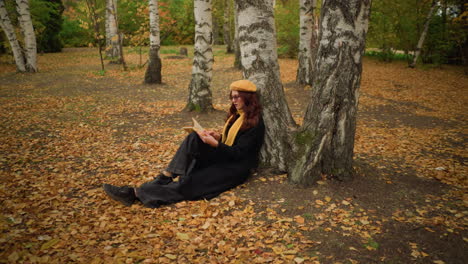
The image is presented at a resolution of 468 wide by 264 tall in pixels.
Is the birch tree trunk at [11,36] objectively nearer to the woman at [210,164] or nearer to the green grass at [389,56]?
the woman at [210,164]

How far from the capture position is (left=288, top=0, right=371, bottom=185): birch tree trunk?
3.34m

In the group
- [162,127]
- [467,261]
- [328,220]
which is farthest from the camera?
[162,127]

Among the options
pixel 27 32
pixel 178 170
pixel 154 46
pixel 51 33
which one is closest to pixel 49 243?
pixel 178 170

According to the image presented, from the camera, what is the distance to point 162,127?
708 cm

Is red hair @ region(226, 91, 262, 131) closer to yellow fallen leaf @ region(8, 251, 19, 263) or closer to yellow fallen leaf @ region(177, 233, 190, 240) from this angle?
yellow fallen leaf @ region(177, 233, 190, 240)

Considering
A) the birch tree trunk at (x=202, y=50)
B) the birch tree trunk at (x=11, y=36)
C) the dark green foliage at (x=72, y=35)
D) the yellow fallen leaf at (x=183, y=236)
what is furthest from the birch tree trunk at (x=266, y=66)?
the dark green foliage at (x=72, y=35)

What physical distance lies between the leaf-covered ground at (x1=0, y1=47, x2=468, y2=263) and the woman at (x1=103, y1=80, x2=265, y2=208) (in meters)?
0.16

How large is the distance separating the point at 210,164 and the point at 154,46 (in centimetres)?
844

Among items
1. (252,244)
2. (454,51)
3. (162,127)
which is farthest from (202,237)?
(454,51)

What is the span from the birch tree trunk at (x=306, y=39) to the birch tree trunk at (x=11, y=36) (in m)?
12.8

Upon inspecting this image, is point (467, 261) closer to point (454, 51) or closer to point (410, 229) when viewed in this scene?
point (410, 229)

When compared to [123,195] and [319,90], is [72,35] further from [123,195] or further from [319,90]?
[319,90]

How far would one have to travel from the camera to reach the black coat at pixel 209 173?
3676 millimetres

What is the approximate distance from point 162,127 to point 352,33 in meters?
5.04
